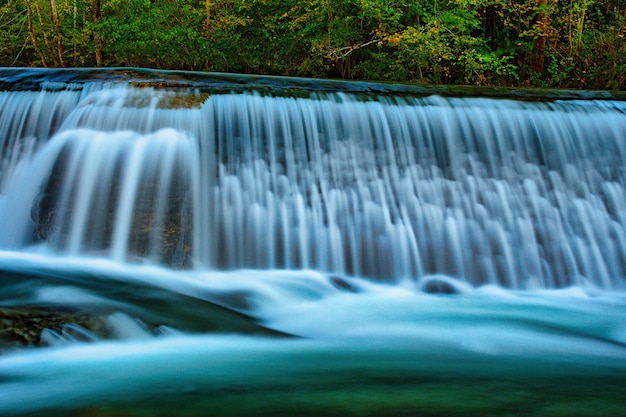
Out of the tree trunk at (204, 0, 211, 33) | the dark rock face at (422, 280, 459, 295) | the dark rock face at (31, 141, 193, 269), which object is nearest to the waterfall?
the dark rock face at (31, 141, 193, 269)

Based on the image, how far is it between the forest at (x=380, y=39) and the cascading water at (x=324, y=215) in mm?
5803

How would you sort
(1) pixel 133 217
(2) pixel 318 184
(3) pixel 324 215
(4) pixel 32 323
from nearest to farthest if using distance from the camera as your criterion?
(4) pixel 32 323 < (1) pixel 133 217 < (3) pixel 324 215 < (2) pixel 318 184

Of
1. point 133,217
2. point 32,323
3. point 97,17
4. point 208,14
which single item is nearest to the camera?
point 32,323

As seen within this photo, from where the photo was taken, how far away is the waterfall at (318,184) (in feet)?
19.5

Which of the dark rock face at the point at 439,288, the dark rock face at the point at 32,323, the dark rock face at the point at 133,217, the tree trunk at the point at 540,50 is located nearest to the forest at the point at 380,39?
the tree trunk at the point at 540,50

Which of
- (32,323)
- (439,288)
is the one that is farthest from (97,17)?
(32,323)

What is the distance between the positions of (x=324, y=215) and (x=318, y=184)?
37 centimetres

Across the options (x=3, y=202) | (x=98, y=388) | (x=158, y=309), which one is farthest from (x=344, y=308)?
(x=3, y=202)

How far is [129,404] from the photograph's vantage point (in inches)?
111

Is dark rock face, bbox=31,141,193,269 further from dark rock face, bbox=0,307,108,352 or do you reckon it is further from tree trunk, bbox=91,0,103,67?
tree trunk, bbox=91,0,103,67

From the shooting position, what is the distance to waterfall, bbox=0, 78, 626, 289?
19.5 feet

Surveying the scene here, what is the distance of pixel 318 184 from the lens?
6.64m

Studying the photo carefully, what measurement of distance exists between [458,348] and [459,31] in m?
10.8

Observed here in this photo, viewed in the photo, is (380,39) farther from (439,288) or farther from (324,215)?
(439,288)
